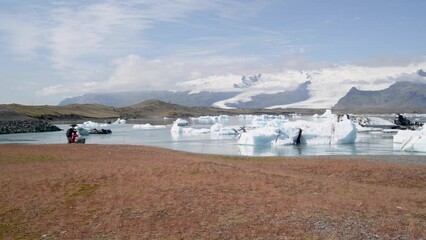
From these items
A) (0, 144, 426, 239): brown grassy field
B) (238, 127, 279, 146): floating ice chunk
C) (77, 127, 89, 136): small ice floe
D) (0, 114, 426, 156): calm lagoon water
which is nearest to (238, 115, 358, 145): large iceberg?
(238, 127, 279, 146): floating ice chunk

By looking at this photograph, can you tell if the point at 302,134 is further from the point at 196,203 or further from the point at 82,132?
the point at 196,203

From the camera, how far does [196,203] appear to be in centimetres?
1539

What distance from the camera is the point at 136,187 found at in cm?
1758

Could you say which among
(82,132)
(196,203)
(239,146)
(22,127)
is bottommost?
(196,203)

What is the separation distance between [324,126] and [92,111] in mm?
143028

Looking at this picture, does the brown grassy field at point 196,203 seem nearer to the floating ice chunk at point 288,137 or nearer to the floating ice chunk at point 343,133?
the floating ice chunk at point 288,137

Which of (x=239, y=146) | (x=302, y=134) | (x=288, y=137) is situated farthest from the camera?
(x=302, y=134)

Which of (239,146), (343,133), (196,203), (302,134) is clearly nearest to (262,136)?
(239,146)

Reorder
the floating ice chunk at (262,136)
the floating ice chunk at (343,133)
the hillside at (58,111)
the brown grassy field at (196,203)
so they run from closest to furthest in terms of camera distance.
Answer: the brown grassy field at (196,203) < the floating ice chunk at (262,136) < the floating ice chunk at (343,133) < the hillside at (58,111)

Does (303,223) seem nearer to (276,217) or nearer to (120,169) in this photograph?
(276,217)

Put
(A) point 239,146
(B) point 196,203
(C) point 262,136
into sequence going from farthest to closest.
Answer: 1. (C) point 262,136
2. (A) point 239,146
3. (B) point 196,203

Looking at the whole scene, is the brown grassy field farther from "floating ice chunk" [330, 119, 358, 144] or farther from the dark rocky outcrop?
the dark rocky outcrop

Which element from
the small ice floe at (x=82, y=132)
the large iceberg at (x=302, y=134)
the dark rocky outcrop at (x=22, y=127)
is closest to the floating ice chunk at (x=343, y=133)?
the large iceberg at (x=302, y=134)

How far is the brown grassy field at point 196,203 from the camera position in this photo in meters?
12.7
